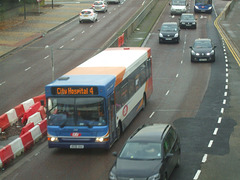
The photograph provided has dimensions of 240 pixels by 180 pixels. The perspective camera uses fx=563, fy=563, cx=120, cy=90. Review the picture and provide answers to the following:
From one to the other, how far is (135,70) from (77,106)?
21.1ft

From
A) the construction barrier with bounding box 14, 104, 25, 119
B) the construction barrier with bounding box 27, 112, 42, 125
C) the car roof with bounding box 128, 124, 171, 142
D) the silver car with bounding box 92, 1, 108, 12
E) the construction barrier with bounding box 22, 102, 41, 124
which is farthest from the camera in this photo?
the silver car with bounding box 92, 1, 108, 12

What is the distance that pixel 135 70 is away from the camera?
26.9m

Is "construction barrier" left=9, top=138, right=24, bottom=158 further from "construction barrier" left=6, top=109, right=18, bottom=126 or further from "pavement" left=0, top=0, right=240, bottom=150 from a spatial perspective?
"pavement" left=0, top=0, right=240, bottom=150

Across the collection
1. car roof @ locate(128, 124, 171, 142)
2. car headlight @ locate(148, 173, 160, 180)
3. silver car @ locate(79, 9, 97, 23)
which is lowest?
silver car @ locate(79, 9, 97, 23)

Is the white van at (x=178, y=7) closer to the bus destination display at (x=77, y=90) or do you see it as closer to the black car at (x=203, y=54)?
the black car at (x=203, y=54)

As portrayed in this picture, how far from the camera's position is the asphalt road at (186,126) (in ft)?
64.6

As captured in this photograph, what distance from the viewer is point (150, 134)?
18672mm

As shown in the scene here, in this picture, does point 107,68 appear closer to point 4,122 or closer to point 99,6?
point 4,122

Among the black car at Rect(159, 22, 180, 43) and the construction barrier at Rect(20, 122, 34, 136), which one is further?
the black car at Rect(159, 22, 180, 43)

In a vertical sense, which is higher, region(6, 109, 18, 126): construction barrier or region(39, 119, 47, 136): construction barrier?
region(39, 119, 47, 136): construction barrier

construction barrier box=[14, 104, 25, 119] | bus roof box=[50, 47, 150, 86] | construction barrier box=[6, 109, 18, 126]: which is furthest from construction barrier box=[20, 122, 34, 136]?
bus roof box=[50, 47, 150, 86]

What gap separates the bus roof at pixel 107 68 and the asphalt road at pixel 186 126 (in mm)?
2736

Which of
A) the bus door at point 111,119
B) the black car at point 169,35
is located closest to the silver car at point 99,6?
the black car at point 169,35

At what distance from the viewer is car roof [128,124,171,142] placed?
1828cm
